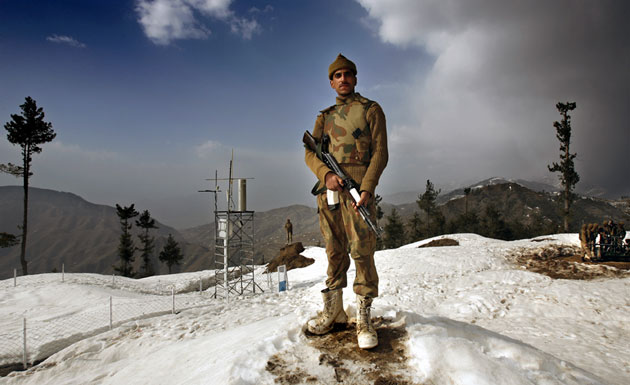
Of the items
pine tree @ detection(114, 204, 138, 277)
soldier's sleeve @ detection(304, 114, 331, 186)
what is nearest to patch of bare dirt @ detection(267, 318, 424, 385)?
soldier's sleeve @ detection(304, 114, 331, 186)

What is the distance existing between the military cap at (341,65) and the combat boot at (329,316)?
2.60m

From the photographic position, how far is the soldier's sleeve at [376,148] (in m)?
3.04

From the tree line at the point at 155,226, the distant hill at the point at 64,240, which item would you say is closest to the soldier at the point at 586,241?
the tree line at the point at 155,226

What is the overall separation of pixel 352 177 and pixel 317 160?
45 centimetres

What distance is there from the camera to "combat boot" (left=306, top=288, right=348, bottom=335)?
3.21 m

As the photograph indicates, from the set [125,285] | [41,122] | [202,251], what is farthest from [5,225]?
[125,285]

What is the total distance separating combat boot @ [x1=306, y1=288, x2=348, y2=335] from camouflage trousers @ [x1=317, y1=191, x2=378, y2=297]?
0.31 feet

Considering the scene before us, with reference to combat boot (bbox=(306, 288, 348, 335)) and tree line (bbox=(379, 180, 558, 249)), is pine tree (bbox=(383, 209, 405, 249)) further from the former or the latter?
combat boot (bbox=(306, 288, 348, 335))

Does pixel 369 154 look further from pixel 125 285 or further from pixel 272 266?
pixel 272 266

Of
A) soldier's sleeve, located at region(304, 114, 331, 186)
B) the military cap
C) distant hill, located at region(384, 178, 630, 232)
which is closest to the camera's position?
soldier's sleeve, located at region(304, 114, 331, 186)

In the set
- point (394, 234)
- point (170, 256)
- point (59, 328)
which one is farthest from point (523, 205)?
point (59, 328)

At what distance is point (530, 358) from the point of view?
2645 millimetres

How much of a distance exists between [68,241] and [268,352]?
557 feet

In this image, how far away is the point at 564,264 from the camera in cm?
1138
